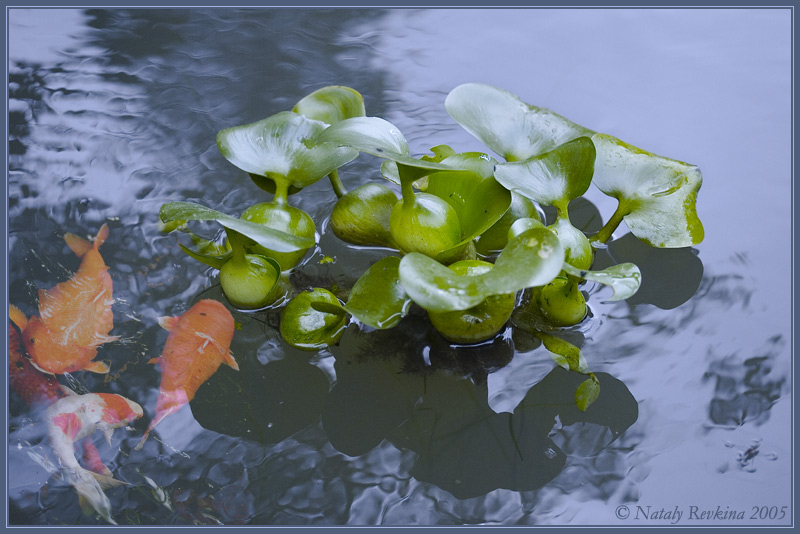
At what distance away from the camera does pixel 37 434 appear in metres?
0.65

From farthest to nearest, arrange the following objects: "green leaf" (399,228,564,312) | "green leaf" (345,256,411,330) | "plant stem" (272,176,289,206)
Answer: "plant stem" (272,176,289,206) → "green leaf" (345,256,411,330) → "green leaf" (399,228,564,312)

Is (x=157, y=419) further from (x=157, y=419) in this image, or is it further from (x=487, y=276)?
(x=487, y=276)

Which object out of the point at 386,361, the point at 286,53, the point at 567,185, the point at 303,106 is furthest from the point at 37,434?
the point at 286,53

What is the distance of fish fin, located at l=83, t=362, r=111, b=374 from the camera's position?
69cm

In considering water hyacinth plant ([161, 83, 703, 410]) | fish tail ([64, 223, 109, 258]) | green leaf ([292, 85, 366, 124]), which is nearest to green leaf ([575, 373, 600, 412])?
water hyacinth plant ([161, 83, 703, 410])

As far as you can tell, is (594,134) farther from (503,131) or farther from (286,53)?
(286,53)

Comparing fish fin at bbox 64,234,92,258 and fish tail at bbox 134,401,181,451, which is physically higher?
fish fin at bbox 64,234,92,258

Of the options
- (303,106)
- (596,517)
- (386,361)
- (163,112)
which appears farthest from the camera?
(163,112)

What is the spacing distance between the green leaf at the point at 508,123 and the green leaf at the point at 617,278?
0.68ft

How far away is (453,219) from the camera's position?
0.69m

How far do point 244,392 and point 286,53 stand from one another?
0.56m

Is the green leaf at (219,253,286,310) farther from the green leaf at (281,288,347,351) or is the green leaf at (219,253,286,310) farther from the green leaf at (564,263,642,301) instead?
the green leaf at (564,263,642,301)

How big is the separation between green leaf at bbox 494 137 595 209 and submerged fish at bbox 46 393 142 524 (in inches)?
15.5

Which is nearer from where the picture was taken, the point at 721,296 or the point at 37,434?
the point at 37,434
